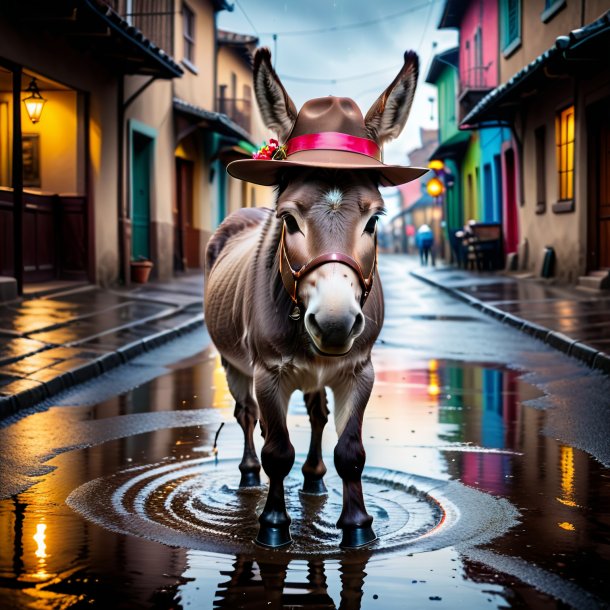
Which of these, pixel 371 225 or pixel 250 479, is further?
pixel 250 479

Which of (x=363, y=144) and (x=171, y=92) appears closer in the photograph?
(x=363, y=144)

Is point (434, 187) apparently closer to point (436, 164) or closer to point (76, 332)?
point (436, 164)

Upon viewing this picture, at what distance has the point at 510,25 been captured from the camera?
2616 cm

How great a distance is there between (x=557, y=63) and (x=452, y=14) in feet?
60.9

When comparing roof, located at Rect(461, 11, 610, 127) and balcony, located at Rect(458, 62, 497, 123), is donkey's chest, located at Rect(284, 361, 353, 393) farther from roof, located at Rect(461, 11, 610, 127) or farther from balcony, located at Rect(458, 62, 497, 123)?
balcony, located at Rect(458, 62, 497, 123)

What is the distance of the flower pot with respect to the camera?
70.8 ft

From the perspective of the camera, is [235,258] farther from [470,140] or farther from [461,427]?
[470,140]

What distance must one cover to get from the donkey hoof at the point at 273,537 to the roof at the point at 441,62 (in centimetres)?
3287

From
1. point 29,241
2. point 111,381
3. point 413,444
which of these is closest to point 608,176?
point 29,241

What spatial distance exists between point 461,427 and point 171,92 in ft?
67.1

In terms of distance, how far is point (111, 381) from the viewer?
9.57 m

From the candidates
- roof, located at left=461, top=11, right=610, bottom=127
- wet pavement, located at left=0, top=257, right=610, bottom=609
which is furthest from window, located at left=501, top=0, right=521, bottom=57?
wet pavement, located at left=0, top=257, right=610, bottom=609

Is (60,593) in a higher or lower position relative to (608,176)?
lower

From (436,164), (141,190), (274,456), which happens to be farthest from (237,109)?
(274,456)
